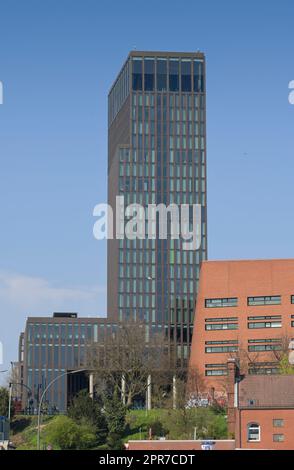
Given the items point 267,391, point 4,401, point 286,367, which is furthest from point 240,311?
point 267,391

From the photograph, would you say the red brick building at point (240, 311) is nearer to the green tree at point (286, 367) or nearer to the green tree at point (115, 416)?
the green tree at point (286, 367)

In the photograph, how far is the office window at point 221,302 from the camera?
14775 cm

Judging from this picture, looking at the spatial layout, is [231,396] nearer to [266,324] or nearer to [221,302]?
[266,324]

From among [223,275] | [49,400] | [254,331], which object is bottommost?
[49,400]

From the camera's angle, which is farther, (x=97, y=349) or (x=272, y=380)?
(x=97, y=349)

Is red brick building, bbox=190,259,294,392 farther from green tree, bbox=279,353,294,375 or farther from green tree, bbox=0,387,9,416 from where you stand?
green tree, bbox=0,387,9,416

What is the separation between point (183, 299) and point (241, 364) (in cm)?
6289

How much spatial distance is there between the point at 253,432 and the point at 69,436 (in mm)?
19855

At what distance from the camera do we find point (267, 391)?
9919 centimetres

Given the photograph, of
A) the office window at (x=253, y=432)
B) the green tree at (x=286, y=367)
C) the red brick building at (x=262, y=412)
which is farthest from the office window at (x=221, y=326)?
the office window at (x=253, y=432)

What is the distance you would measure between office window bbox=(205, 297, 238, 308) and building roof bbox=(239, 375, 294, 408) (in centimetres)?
4474

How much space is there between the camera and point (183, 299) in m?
197
